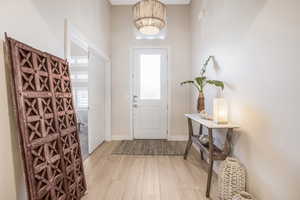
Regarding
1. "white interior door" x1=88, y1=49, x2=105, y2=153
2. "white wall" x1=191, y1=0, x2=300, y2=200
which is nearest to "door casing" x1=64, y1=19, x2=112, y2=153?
"white interior door" x1=88, y1=49, x2=105, y2=153

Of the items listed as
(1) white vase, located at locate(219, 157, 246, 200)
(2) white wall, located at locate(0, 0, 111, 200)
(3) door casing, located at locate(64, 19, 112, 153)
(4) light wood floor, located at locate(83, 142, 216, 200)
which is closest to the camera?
(2) white wall, located at locate(0, 0, 111, 200)

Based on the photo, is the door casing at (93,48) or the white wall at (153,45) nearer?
the door casing at (93,48)

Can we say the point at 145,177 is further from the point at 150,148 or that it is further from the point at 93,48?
the point at 93,48

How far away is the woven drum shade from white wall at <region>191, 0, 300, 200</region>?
2.99 ft

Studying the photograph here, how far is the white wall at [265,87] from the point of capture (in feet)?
4.07

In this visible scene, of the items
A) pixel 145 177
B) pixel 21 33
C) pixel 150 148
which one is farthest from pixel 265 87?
pixel 150 148

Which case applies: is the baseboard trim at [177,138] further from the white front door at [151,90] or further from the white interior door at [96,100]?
the white interior door at [96,100]

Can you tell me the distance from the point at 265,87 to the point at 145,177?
185cm

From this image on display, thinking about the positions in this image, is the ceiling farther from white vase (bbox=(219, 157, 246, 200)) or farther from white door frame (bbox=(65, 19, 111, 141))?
white vase (bbox=(219, 157, 246, 200))

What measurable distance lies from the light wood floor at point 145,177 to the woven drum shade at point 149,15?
2.25m

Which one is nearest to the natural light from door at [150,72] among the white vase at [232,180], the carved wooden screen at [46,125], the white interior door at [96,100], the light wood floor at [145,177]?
the white interior door at [96,100]

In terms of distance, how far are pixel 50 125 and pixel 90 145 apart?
1.93 m

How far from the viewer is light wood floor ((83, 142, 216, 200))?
2029 mm

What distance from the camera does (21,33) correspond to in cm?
140
